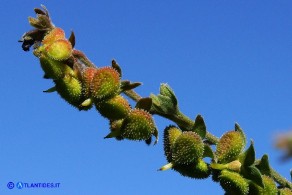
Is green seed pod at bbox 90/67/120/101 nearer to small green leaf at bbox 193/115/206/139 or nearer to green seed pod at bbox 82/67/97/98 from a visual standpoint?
green seed pod at bbox 82/67/97/98

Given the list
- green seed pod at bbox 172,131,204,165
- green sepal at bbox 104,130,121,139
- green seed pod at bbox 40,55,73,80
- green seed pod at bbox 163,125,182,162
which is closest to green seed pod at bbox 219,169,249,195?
green seed pod at bbox 172,131,204,165

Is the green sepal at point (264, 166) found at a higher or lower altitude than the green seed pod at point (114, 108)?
lower

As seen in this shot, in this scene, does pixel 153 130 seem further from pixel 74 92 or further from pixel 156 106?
pixel 74 92

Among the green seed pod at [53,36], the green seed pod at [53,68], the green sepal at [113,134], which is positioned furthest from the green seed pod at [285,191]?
the green seed pod at [53,36]

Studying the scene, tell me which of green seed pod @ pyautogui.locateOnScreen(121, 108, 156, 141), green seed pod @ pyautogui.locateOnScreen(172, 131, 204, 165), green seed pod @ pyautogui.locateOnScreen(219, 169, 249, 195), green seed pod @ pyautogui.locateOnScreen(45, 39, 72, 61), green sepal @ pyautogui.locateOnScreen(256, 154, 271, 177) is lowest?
green seed pod @ pyautogui.locateOnScreen(219, 169, 249, 195)

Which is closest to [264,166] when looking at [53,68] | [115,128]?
[115,128]

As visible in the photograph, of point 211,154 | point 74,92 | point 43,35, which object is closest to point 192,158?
point 211,154

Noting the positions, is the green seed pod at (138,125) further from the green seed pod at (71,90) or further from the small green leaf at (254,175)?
the small green leaf at (254,175)
